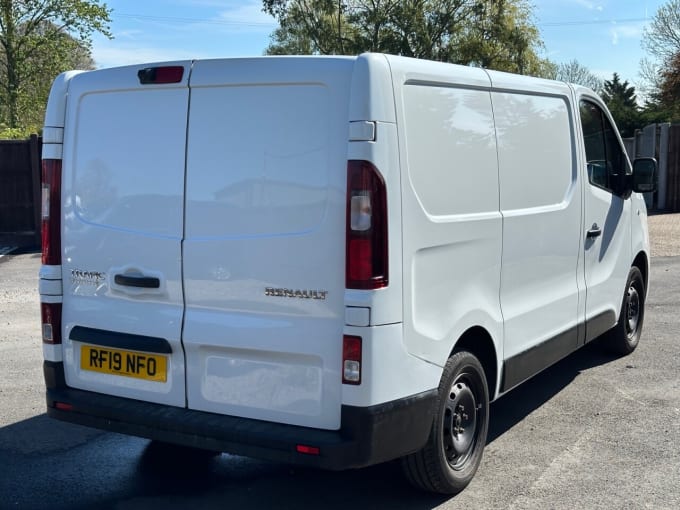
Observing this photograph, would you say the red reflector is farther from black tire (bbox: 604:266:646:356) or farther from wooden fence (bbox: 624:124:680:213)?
wooden fence (bbox: 624:124:680:213)

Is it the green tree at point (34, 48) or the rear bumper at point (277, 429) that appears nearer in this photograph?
the rear bumper at point (277, 429)

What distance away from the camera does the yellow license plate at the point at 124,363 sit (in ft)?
12.3

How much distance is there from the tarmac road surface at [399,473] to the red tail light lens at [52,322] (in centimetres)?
82

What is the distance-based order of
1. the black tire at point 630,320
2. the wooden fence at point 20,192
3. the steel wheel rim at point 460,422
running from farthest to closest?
the wooden fence at point 20,192
the black tire at point 630,320
the steel wheel rim at point 460,422

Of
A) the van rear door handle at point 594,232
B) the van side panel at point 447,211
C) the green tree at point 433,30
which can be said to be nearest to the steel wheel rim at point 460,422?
the van side panel at point 447,211

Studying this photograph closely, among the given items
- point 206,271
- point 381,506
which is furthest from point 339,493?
point 206,271

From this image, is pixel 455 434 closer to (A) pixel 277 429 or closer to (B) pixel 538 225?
(A) pixel 277 429

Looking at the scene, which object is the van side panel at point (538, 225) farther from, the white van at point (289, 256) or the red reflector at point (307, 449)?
the red reflector at point (307, 449)

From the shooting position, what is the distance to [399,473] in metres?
4.31

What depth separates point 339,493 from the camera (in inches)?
162

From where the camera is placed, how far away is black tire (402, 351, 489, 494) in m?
3.81

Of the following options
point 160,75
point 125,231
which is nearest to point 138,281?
point 125,231

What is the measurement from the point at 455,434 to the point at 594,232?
7.42 feet

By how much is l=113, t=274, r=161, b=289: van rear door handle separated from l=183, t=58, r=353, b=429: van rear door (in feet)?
0.60
